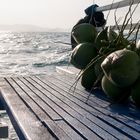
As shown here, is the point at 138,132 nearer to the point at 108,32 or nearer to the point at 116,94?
the point at 116,94

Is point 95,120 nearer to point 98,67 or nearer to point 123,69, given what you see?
point 123,69

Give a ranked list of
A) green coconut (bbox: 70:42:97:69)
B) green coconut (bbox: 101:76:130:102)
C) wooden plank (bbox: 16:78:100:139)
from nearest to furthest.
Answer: wooden plank (bbox: 16:78:100:139), green coconut (bbox: 101:76:130:102), green coconut (bbox: 70:42:97:69)

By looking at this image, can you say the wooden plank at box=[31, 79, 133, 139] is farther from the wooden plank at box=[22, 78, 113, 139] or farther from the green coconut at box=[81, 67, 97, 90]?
the green coconut at box=[81, 67, 97, 90]

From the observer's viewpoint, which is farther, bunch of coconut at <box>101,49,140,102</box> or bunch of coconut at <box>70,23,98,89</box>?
bunch of coconut at <box>70,23,98,89</box>

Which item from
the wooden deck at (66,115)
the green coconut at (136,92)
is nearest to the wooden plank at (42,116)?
the wooden deck at (66,115)

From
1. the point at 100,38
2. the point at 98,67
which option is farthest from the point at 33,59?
the point at 98,67

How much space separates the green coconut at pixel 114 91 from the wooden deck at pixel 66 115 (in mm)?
55

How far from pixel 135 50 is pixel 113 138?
2.54ft

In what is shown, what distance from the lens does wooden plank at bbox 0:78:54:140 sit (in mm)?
1905

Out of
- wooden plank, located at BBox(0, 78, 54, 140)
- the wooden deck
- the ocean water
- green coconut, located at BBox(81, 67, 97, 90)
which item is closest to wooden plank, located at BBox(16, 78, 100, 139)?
the wooden deck

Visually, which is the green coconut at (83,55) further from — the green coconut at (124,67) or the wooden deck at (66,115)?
the green coconut at (124,67)

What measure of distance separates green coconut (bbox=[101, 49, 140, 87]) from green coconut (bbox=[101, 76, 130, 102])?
0.53ft

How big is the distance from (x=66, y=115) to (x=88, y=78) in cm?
75

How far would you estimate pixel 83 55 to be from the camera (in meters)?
2.88
